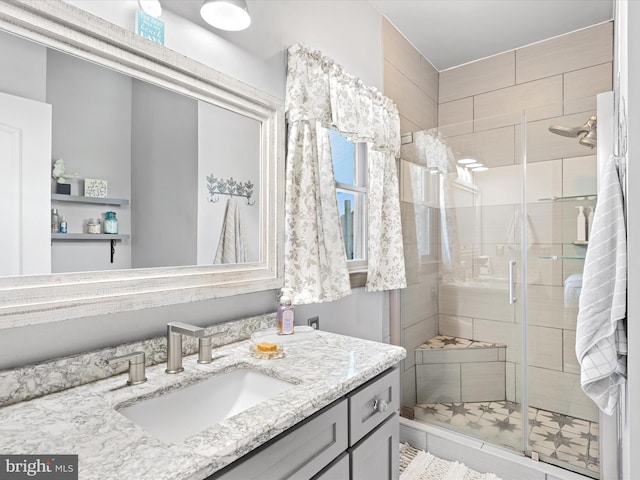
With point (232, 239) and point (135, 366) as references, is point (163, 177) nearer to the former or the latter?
point (232, 239)

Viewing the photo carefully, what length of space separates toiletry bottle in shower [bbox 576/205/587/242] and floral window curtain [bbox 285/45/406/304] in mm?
931

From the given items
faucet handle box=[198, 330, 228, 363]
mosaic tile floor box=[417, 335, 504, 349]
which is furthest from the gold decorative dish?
mosaic tile floor box=[417, 335, 504, 349]

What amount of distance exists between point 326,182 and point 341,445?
114 centimetres

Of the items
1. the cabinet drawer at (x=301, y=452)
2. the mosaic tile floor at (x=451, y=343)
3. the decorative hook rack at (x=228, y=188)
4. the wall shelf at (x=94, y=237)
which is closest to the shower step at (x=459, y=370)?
the mosaic tile floor at (x=451, y=343)

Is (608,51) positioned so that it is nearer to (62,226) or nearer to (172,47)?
(172,47)

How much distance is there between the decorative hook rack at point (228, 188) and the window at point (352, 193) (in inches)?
27.0

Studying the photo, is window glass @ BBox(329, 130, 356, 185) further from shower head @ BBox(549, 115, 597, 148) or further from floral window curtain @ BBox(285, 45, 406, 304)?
shower head @ BBox(549, 115, 597, 148)

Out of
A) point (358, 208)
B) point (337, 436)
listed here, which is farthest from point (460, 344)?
point (337, 436)

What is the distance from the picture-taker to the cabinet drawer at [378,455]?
1.10 m

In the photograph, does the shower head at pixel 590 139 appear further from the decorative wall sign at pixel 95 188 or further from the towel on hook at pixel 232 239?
the decorative wall sign at pixel 95 188

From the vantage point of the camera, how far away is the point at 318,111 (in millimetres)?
1707

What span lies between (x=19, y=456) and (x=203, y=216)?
0.80 metres

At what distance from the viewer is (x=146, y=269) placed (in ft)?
3.71

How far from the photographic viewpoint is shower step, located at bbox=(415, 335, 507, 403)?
2184mm
